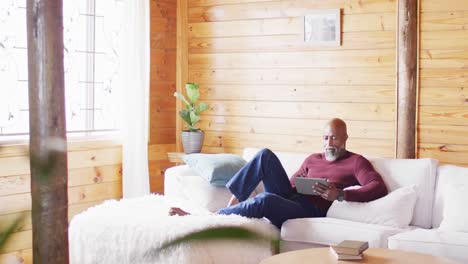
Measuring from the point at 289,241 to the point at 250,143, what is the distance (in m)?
1.67

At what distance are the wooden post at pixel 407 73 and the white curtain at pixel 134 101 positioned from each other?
6.42 feet

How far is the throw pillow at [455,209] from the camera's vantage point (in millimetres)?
3652

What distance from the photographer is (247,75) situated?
550 cm

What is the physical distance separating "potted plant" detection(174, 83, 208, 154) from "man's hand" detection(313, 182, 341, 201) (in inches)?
64.7

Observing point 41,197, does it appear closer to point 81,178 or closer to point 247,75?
point 81,178

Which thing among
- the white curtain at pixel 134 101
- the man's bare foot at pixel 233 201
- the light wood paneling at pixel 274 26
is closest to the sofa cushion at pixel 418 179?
the man's bare foot at pixel 233 201

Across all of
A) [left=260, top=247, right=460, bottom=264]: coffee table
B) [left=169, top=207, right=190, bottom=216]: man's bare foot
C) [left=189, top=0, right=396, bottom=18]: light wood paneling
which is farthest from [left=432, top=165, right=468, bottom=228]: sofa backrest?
[left=169, top=207, right=190, bottom=216]: man's bare foot

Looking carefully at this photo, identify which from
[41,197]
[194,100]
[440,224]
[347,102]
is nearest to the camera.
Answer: [41,197]

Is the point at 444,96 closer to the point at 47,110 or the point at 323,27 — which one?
the point at 323,27

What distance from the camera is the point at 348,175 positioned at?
422 cm

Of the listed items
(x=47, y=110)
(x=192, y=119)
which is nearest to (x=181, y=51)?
(x=192, y=119)

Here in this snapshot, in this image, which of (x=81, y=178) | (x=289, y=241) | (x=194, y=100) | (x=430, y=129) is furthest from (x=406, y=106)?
(x=81, y=178)

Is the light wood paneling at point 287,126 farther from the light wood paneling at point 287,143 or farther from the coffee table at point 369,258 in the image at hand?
the coffee table at point 369,258

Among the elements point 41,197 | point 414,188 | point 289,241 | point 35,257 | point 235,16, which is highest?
point 235,16
